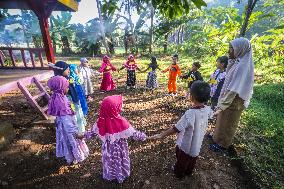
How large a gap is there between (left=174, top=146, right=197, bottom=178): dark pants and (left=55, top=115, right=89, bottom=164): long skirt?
70.6 inches

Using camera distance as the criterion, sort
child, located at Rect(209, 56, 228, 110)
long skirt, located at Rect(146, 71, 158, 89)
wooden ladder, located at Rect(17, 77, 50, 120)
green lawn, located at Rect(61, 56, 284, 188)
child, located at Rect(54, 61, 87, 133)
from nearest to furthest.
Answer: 1. green lawn, located at Rect(61, 56, 284, 188)
2. child, located at Rect(54, 61, 87, 133)
3. child, located at Rect(209, 56, 228, 110)
4. wooden ladder, located at Rect(17, 77, 50, 120)
5. long skirt, located at Rect(146, 71, 158, 89)

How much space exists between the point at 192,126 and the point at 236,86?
4.00 feet

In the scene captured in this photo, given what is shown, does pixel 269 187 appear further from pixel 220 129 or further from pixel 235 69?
pixel 235 69

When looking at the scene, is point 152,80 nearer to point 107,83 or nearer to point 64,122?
point 107,83

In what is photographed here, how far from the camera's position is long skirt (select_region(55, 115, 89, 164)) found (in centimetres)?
362

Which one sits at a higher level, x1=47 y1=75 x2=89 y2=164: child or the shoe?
x1=47 y1=75 x2=89 y2=164: child

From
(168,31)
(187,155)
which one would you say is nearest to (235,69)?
(187,155)

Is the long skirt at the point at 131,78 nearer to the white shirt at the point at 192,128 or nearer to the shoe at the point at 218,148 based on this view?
the shoe at the point at 218,148

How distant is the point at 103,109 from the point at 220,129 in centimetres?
249

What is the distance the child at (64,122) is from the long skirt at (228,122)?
107 inches

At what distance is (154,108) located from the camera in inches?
266

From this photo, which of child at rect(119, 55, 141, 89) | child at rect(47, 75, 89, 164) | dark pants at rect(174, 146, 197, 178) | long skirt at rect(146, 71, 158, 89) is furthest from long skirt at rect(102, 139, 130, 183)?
child at rect(119, 55, 141, 89)

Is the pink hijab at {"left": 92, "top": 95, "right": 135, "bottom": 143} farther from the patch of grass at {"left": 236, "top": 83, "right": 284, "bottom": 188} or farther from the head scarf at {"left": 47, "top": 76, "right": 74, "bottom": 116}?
the patch of grass at {"left": 236, "top": 83, "right": 284, "bottom": 188}

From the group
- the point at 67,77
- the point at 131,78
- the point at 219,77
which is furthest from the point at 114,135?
the point at 131,78
